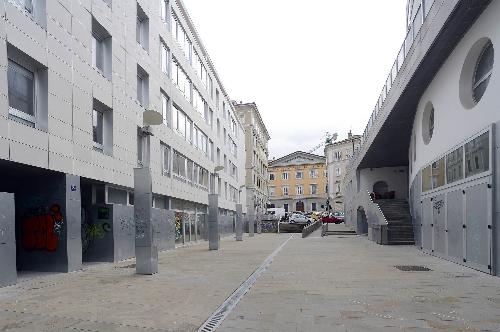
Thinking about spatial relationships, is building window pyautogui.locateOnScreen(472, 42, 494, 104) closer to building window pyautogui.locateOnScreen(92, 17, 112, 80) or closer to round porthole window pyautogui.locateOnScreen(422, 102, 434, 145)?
round porthole window pyautogui.locateOnScreen(422, 102, 434, 145)

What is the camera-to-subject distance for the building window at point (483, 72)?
1291 centimetres

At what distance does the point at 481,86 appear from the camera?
1358 centimetres

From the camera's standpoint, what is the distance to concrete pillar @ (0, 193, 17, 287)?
416 inches

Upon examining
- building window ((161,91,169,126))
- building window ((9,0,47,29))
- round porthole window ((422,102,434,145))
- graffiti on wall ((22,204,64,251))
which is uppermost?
building window ((9,0,47,29))

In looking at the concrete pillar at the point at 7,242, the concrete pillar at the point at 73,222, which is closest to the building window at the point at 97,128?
the concrete pillar at the point at 73,222

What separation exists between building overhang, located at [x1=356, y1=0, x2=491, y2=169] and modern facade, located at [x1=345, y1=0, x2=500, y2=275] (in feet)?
0.12

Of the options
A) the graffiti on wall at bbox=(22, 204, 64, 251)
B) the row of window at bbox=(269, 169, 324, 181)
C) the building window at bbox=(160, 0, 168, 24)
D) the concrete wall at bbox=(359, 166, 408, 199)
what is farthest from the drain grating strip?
the row of window at bbox=(269, 169, 324, 181)

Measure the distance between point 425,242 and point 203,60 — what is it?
24.0m

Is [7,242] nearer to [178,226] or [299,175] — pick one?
[178,226]

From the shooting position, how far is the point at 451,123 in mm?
15461

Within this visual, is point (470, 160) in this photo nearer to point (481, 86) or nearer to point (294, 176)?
point (481, 86)

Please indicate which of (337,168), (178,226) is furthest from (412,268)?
(337,168)

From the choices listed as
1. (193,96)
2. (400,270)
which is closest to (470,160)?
(400,270)

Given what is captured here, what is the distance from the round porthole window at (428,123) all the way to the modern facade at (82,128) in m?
11.7
